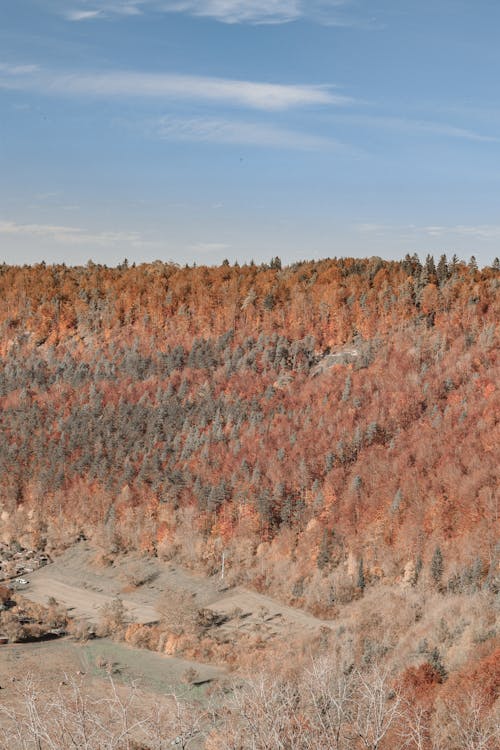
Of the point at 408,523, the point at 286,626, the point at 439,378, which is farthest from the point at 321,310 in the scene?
the point at 286,626

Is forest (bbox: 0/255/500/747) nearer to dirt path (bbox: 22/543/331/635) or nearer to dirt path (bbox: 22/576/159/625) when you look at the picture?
dirt path (bbox: 22/543/331/635)

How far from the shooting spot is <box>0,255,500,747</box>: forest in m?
86.5

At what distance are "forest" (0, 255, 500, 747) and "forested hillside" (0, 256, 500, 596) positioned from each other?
37cm

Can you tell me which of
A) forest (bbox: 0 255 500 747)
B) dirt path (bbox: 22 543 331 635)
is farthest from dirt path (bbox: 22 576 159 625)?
forest (bbox: 0 255 500 747)

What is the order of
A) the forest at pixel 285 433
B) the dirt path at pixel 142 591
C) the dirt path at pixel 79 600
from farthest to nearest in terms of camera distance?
the forest at pixel 285 433
the dirt path at pixel 79 600
the dirt path at pixel 142 591

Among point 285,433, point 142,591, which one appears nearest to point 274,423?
point 285,433

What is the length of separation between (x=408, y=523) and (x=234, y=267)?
112287 millimetres

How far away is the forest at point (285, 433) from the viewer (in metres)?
86.5

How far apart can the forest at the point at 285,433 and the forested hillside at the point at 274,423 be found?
1.22ft

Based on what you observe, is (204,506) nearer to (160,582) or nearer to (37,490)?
(160,582)

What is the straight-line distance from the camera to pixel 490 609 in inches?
2579

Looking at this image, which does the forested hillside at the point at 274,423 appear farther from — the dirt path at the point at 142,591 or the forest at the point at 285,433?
the dirt path at the point at 142,591

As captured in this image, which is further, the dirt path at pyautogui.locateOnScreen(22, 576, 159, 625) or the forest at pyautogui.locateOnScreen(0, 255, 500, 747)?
the forest at pyautogui.locateOnScreen(0, 255, 500, 747)

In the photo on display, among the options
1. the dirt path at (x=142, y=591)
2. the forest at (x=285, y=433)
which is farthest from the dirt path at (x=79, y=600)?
the forest at (x=285, y=433)
